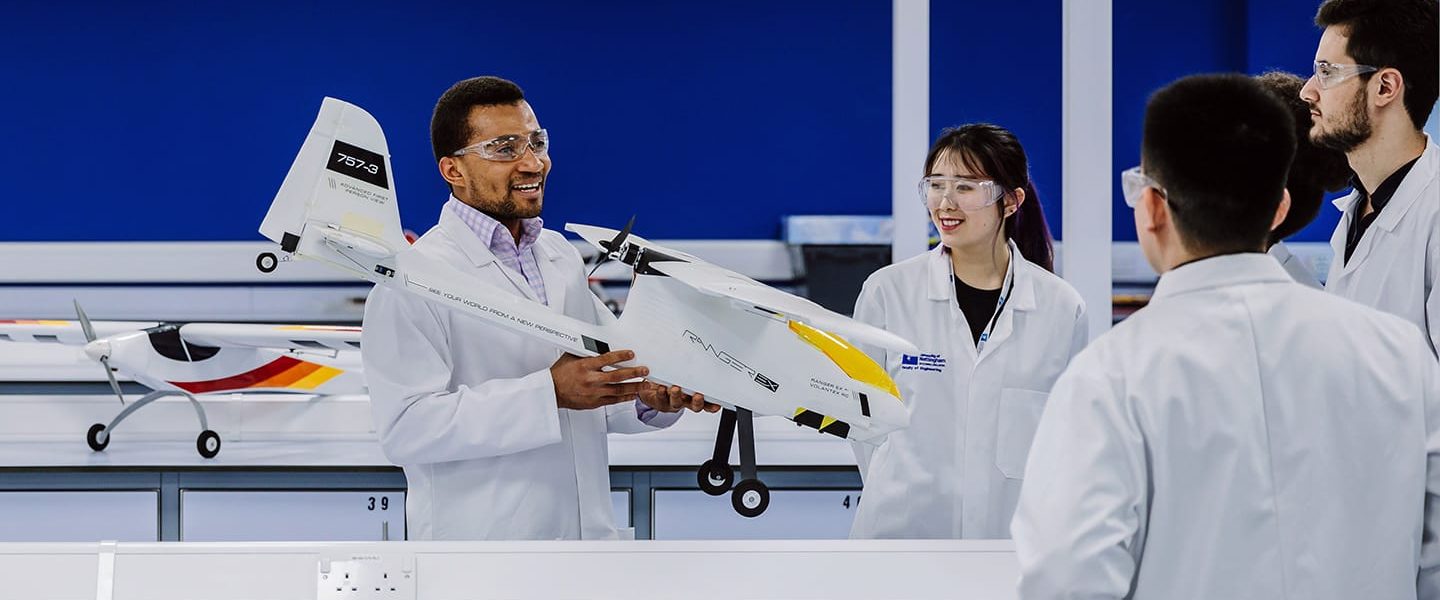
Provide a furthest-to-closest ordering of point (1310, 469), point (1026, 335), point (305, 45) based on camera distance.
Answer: point (305, 45) < point (1026, 335) < point (1310, 469)

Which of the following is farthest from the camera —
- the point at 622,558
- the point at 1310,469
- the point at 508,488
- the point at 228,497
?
the point at 228,497

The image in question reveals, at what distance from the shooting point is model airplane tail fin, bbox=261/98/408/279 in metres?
2.00

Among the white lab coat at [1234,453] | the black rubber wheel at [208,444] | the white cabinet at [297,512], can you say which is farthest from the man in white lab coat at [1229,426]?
the black rubber wheel at [208,444]

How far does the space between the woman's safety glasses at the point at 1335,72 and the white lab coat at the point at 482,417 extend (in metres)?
1.36

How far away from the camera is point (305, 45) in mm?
5977

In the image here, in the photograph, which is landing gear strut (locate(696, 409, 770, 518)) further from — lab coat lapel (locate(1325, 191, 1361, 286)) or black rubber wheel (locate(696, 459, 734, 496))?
lab coat lapel (locate(1325, 191, 1361, 286))

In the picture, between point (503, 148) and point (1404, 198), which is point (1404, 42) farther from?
point (503, 148)

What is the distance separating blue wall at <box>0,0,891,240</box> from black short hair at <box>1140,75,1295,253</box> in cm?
483

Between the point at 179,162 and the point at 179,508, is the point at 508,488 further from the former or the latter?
the point at 179,162

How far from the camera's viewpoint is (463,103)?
2.30 meters

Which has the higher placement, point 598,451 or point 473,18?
point 473,18

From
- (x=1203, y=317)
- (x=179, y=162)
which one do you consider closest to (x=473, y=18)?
(x=179, y=162)

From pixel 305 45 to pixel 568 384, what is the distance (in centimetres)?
448

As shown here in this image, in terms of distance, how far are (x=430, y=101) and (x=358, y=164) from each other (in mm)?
4129
